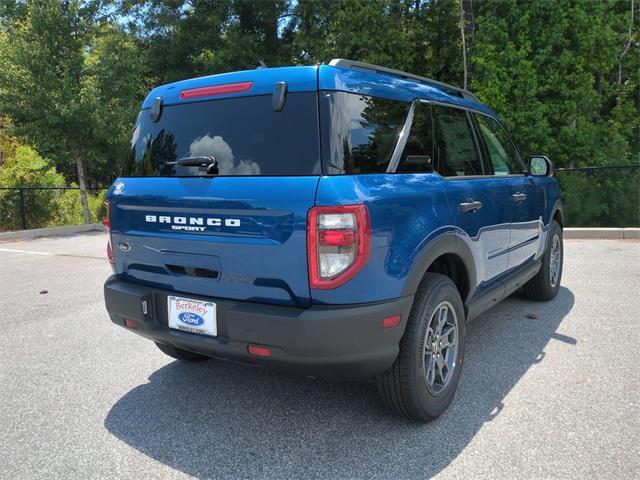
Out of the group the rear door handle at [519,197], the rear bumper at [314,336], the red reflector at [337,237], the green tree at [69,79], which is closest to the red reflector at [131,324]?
the rear bumper at [314,336]

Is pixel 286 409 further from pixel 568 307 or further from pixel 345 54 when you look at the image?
pixel 345 54

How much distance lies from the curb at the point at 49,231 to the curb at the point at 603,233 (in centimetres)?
1214

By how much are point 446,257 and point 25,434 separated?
2.67 meters

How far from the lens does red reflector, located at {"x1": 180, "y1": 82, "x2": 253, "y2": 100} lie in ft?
9.07

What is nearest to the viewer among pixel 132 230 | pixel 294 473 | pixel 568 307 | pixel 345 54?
pixel 294 473

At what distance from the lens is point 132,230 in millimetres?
3010

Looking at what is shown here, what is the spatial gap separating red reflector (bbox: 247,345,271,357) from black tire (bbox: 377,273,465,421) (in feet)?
2.25

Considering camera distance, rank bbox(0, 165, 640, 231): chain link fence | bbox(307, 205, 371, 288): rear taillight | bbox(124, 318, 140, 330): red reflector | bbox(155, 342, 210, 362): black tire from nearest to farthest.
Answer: bbox(307, 205, 371, 288): rear taillight → bbox(124, 318, 140, 330): red reflector → bbox(155, 342, 210, 362): black tire → bbox(0, 165, 640, 231): chain link fence

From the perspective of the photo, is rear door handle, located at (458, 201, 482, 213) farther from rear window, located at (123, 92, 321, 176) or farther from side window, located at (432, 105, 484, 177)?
rear window, located at (123, 92, 321, 176)

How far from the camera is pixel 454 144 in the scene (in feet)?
11.4

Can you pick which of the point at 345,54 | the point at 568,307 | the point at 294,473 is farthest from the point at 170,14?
the point at 294,473

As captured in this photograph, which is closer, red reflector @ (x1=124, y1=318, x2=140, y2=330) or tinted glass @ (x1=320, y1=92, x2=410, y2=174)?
tinted glass @ (x1=320, y1=92, x2=410, y2=174)

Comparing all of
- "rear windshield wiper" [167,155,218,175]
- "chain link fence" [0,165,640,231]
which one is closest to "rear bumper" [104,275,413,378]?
"rear windshield wiper" [167,155,218,175]

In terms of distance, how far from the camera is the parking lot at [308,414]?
2.51m
